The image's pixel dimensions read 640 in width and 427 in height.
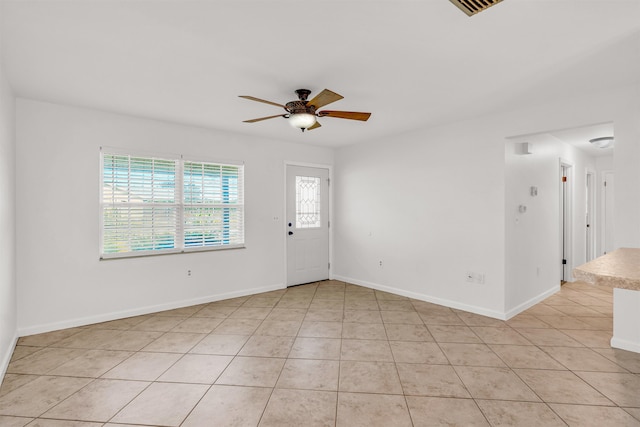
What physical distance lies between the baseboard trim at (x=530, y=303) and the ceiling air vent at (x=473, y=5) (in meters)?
3.34

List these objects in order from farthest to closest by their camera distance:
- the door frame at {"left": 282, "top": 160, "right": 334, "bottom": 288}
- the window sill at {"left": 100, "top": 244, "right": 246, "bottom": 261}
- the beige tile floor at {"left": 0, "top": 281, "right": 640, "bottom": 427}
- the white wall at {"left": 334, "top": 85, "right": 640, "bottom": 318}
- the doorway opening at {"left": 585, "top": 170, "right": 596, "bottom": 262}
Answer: the doorway opening at {"left": 585, "top": 170, "right": 596, "bottom": 262}
the door frame at {"left": 282, "top": 160, "right": 334, "bottom": 288}
the window sill at {"left": 100, "top": 244, "right": 246, "bottom": 261}
the white wall at {"left": 334, "top": 85, "right": 640, "bottom": 318}
the beige tile floor at {"left": 0, "top": 281, "right": 640, "bottom": 427}

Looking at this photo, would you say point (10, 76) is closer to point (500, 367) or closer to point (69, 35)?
point (69, 35)

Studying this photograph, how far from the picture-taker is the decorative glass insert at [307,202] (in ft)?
18.1

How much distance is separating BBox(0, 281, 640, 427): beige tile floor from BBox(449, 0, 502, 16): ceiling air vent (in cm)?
244

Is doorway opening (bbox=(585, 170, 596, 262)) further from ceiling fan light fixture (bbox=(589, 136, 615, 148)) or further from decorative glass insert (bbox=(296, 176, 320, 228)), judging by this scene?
decorative glass insert (bbox=(296, 176, 320, 228))

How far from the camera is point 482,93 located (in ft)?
10.3

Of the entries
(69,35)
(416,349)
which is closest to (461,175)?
(416,349)

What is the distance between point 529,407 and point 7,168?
14.9 feet

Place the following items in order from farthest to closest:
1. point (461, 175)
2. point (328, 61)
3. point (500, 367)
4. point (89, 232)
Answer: point (461, 175), point (89, 232), point (500, 367), point (328, 61)

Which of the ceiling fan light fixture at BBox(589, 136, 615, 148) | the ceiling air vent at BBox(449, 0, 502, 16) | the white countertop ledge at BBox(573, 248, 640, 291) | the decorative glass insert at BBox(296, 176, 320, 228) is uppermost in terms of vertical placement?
the ceiling air vent at BBox(449, 0, 502, 16)

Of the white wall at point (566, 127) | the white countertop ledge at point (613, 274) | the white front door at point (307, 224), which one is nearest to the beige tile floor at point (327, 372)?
the white wall at point (566, 127)

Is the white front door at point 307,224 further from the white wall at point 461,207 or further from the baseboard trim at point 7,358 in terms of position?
the baseboard trim at point 7,358

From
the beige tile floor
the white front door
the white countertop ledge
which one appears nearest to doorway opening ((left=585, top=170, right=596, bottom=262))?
the beige tile floor

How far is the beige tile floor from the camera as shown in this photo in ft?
6.70
